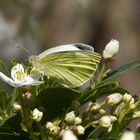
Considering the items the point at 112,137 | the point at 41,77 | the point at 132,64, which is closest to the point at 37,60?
→ the point at 41,77

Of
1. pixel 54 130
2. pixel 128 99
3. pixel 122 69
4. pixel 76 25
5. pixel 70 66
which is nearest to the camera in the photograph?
pixel 54 130

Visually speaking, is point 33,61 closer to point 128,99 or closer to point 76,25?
point 128,99

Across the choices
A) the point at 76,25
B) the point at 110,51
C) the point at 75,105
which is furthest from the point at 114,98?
the point at 76,25

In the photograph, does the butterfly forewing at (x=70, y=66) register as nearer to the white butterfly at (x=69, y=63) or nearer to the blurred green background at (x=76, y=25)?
the white butterfly at (x=69, y=63)

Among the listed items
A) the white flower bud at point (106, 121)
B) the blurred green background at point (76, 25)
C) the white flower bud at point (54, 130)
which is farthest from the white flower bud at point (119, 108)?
the blurred green background at point (76, 25)

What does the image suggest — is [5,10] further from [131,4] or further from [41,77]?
[41,77]
